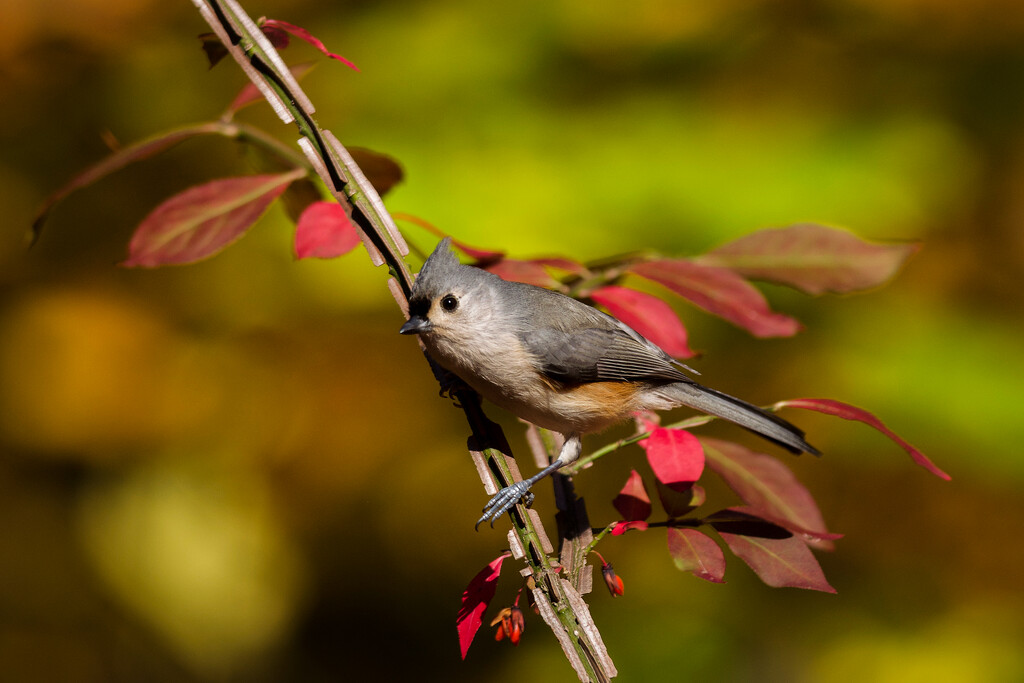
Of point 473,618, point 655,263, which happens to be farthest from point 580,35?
point 473,618

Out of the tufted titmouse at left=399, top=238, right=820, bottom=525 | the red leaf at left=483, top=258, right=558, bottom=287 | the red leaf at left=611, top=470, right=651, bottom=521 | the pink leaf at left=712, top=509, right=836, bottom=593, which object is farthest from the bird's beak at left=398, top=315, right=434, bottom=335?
the pink leaf at left=712, top=509, right=836, bottom=593

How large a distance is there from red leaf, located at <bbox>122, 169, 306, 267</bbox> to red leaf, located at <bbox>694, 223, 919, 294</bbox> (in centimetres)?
62

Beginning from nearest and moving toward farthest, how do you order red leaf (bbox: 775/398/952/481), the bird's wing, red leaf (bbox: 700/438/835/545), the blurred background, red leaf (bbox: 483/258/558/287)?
red leaf (bbox: 775/398/952/481) → red leaf (bbox: 700/438/835/545) → red leaf (bbox: 483/258/558/287) → the bird's wing → the blurred background

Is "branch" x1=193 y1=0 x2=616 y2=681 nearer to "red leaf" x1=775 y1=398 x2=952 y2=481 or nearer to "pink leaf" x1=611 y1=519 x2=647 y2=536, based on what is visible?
"pink leaf" x1=611 y1=519 x2=647 y2=536

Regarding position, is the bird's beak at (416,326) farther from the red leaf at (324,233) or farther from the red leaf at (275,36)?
the red leaf at (275,36)

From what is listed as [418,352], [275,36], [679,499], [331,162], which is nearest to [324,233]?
[331,162]

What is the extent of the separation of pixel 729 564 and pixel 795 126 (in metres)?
1.25

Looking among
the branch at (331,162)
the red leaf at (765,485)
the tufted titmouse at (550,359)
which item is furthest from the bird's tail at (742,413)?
the branch at (331,162)

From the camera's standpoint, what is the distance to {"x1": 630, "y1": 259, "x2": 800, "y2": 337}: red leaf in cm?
110

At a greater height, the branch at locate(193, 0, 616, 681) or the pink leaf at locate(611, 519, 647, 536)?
the branch at locate(193, 0, 616, 681)

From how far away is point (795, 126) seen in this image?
2.38 meters

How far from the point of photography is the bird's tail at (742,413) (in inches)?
47.9

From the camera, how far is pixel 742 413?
1.29 metres

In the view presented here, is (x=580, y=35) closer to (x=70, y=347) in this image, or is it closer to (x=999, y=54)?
(x=999, y=54)
